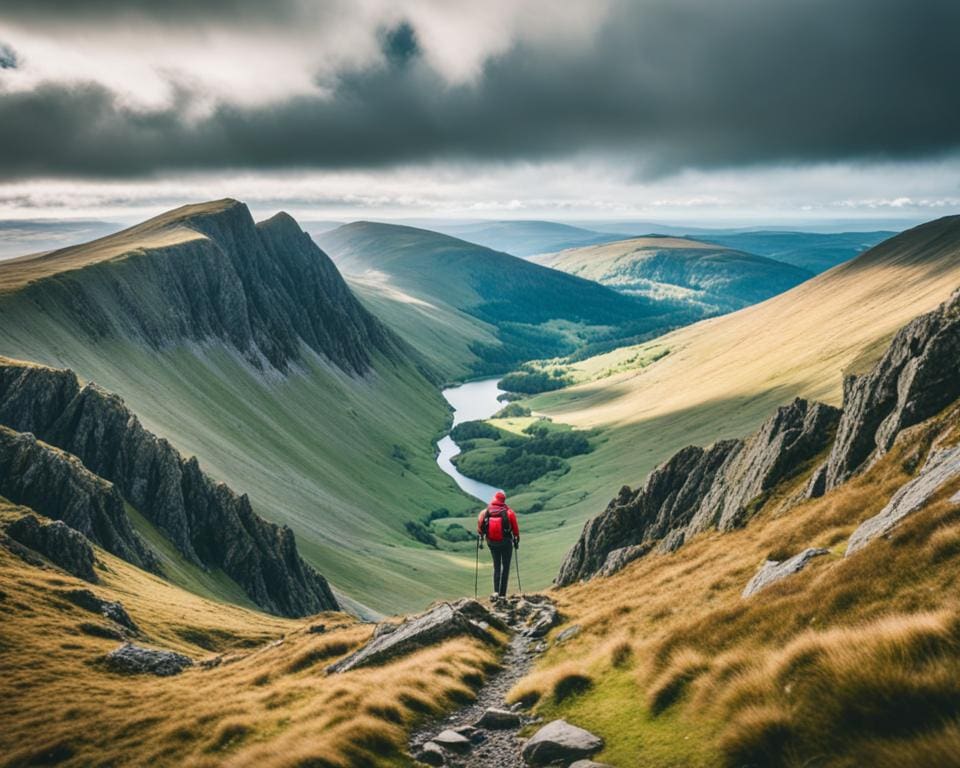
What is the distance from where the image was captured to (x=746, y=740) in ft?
36.3

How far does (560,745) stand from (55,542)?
184 ft

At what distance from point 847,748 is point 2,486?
3082 inches

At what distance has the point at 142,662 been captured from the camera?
3731 centimetres

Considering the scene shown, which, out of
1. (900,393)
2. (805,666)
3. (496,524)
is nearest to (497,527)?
(496,524)

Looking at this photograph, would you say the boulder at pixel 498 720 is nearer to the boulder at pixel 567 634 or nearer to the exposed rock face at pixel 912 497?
the boulder at pixel 567 634

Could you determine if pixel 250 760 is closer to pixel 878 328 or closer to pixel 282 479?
pixel 282 479

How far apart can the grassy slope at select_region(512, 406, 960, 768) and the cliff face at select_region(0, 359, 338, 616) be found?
75.7 meters

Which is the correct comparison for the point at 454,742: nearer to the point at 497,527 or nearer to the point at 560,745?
the point at 560,745

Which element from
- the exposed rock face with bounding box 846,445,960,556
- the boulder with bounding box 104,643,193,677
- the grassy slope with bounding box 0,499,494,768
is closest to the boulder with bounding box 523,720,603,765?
the grassy slope with bounding box 0,499,494,768

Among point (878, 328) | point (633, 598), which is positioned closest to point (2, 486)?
point (633, 598)

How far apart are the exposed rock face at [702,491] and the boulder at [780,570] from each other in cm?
1769

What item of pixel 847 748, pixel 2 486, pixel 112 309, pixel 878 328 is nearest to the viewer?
pixel 847 748

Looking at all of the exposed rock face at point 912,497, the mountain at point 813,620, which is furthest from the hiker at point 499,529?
the exposed rock face at point 912,497

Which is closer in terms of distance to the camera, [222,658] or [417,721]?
[417,721]
